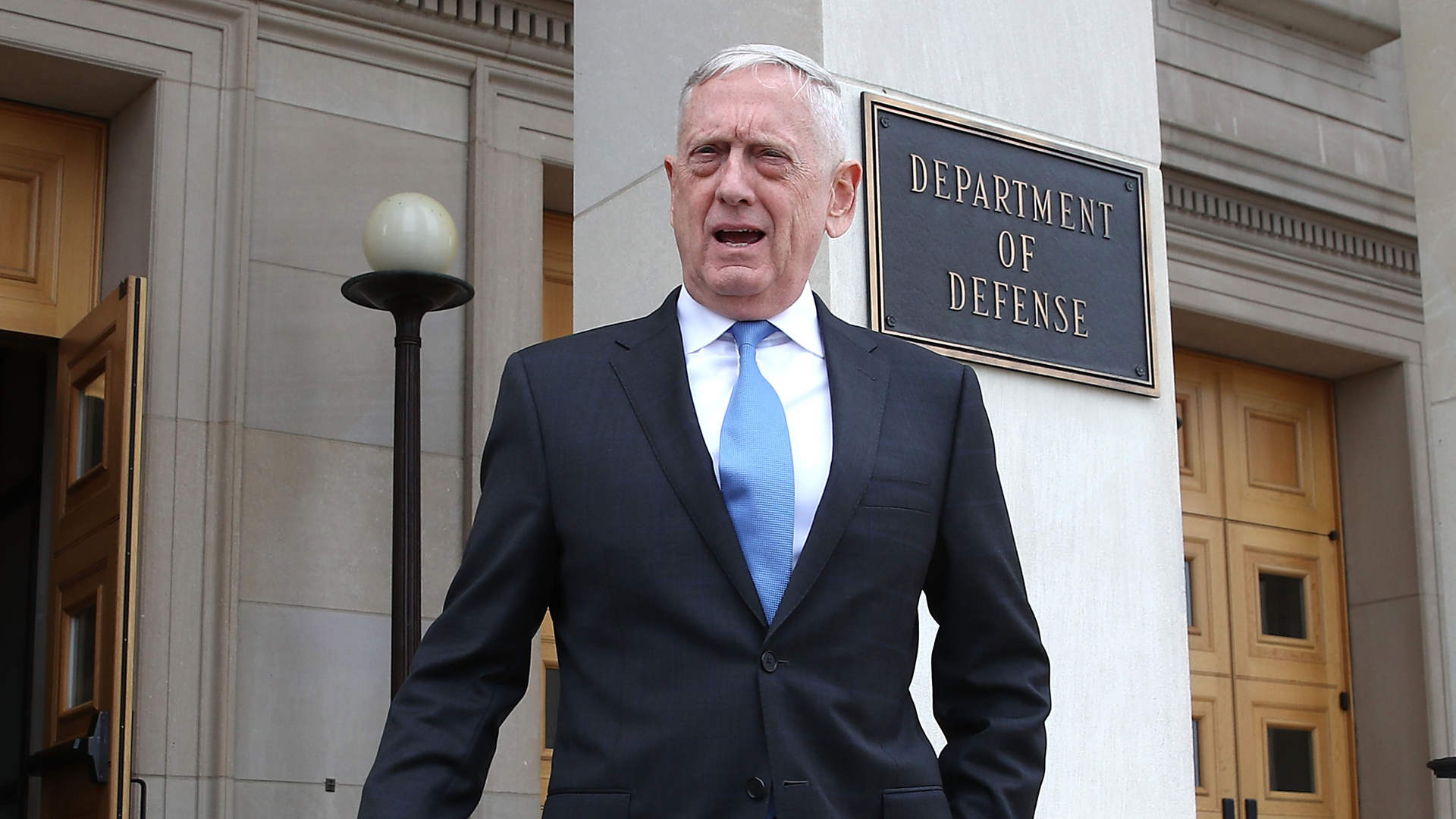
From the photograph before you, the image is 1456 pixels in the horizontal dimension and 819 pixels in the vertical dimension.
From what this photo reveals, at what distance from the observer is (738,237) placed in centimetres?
247

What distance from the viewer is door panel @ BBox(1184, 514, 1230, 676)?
385 inches

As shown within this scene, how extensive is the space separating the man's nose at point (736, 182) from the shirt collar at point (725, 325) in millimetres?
168

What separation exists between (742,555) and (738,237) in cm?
45

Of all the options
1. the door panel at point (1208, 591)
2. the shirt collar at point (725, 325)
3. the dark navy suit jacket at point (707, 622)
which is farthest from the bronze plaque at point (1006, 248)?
the door panel at point (1208, 591)

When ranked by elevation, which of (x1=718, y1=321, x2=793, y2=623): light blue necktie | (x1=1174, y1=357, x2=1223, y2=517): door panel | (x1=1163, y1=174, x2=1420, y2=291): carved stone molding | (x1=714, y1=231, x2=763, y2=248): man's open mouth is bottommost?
(x1=718, y1=321, x2=793, y2=623): light blue necktie

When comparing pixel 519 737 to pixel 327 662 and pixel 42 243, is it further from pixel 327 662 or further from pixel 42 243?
pixel 42 243

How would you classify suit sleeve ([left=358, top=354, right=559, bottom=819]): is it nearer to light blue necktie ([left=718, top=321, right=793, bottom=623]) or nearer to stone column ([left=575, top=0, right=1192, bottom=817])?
light blue necktie ([left=718, top=321, right=793, bottom=623])

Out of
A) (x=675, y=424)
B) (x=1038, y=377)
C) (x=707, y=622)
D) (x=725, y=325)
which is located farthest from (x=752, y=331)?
(x=1038, y=377)

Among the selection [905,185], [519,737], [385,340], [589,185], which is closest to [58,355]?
[385,340]

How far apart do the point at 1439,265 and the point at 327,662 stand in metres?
4.43

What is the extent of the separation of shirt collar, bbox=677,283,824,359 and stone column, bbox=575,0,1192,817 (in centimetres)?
142

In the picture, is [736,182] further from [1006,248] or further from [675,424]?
[1006,248]

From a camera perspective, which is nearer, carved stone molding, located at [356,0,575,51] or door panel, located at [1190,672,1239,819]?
carved stone molding, located at [356,0,575,51]

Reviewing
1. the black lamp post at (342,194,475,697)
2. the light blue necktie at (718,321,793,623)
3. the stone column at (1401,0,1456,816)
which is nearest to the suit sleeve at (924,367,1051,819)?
the light blue necktie at (718,321,793,623)
